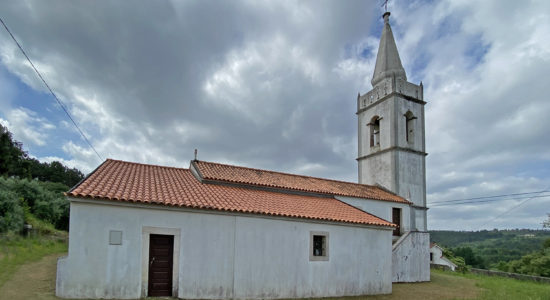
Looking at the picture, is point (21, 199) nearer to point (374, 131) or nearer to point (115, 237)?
point (115, 237)

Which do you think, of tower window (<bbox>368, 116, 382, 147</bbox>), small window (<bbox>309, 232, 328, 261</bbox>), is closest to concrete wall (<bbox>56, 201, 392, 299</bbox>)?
small window (<bbox>309, 232, 328, 261</bbox>)

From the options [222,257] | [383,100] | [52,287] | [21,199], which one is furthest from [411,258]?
[21,199]

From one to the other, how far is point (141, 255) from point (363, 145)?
669 inches

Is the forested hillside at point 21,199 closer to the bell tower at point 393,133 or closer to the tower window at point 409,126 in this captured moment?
the bell tower at point 393,133

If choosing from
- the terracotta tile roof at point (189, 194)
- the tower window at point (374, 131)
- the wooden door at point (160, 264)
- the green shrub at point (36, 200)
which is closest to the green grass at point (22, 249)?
the green shrub at point (36, 200)

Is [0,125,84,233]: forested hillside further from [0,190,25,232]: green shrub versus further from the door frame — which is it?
the door frame

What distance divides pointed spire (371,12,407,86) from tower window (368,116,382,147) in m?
2.78

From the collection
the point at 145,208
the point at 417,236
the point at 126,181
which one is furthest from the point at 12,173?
the point at 417,236

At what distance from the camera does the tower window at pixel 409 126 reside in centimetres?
2106

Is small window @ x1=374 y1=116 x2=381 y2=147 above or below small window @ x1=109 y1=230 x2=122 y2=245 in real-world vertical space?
above

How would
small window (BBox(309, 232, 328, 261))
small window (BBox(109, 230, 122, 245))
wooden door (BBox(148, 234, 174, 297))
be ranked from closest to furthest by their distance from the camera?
small window (BBox(109, 230, 122, 245)) → wooden door (BBox(148, 234, 174, 297)) → small window (BBox(309, 232, 328, 261))

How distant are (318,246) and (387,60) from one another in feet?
49.8

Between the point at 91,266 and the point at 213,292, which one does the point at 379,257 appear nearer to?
the point at 213,292

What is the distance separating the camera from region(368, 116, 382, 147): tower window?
72.2 feet
